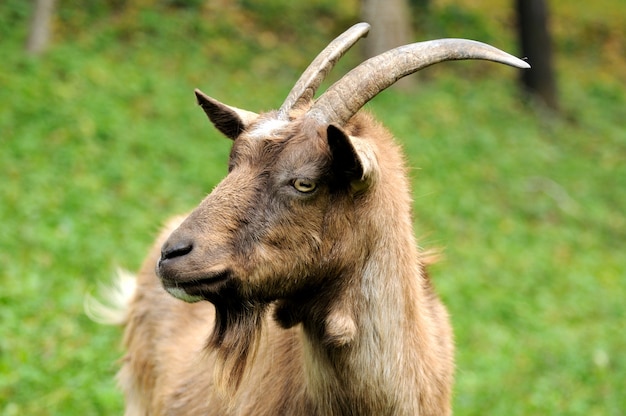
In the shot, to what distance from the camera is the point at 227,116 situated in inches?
159

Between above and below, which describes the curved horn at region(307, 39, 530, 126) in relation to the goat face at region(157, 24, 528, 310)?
above

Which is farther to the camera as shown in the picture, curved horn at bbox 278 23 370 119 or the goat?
curved horn at bbox 278 23 370 119

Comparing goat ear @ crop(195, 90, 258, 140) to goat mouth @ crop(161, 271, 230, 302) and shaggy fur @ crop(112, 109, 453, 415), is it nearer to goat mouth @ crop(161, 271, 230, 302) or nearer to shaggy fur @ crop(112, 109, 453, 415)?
shaggy fur @ crop(112, 109, 453, 415)

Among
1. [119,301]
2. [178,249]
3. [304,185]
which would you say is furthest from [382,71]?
[119,301]

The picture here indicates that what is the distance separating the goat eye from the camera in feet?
11.6

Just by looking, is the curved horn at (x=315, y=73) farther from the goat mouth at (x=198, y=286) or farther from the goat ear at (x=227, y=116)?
the goat mouth at (x=198, y=286)

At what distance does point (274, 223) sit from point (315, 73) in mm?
999

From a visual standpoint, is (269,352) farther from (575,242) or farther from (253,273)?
(575,242)

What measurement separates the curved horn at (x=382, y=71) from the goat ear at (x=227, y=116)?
1.30 ft

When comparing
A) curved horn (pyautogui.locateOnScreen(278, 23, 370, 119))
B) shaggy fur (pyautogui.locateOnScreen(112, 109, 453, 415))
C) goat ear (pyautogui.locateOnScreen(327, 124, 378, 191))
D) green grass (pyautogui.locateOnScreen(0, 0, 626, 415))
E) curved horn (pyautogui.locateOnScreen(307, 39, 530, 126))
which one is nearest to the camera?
goat ear (pyautogui.locateOnScreen(327, 124, 378, 191))

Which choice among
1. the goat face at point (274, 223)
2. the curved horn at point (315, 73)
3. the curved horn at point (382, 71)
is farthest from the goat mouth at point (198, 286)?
the curved horn at point (315, 73)

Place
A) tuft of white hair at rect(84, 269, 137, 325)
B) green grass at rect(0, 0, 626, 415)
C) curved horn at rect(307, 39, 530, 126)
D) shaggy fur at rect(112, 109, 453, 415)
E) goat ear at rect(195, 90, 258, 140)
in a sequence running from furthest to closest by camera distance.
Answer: green grass at rect(0, 0, 626, 415), tuft of white hair at rect(84, 269, 137, 325), goat ear at rect(195, 90, 258, 140), curved horn at rect(307, 39, 530, 126), shaggy fur at rect(112, 109, 453, 415)

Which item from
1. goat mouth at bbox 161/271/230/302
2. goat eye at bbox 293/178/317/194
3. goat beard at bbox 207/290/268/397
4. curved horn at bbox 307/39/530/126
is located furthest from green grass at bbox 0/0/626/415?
goat mouth at bbox 161/271/230/302

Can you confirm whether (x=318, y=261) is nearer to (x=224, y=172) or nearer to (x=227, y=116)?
(x=227, y=116)
